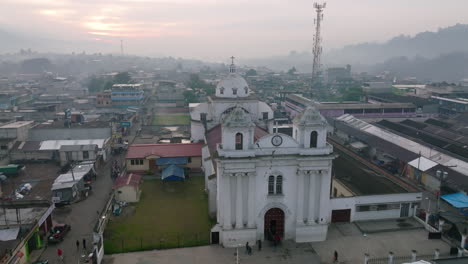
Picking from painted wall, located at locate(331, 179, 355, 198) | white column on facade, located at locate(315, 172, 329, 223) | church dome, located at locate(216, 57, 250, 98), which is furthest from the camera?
church dome, located at locate(216, 57, 250, 98)

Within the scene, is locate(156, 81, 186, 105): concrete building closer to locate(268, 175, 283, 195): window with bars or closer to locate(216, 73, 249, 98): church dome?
locate(216, 73, 249, 98): church dome

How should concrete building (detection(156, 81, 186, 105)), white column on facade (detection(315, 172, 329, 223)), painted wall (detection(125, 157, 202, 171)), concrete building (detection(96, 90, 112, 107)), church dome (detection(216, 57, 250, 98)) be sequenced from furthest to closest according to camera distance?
concrete building (detection(156, 81, 186, 105)) → concrete building (detection(96, 90, 112, 107)) → church dome (detection(216, 57, 250, 98)) → painted wall (detection(125, 157, 202, 171)) → white column on facade (detection(315, 172, 329, 223))

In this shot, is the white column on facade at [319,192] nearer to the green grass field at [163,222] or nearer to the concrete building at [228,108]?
the green grass field at [163,222]

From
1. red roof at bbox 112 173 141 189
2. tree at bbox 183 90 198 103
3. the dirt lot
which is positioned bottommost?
the dirt lot

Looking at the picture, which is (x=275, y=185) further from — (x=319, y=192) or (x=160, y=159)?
(x=160, y=159)

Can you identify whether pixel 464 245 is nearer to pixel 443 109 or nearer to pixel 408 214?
pixel 408 214

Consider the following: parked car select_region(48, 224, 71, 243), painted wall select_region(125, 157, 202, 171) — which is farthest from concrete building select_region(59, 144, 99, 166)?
parked car select_region(48, 224, 71, 243)

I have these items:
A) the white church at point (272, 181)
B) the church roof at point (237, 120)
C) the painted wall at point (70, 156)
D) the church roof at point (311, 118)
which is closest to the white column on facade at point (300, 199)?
the white church at point (272, 181)

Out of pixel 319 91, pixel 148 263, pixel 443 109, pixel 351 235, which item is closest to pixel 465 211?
pixel 351 235

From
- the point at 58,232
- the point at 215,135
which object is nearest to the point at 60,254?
the point at 58,232
